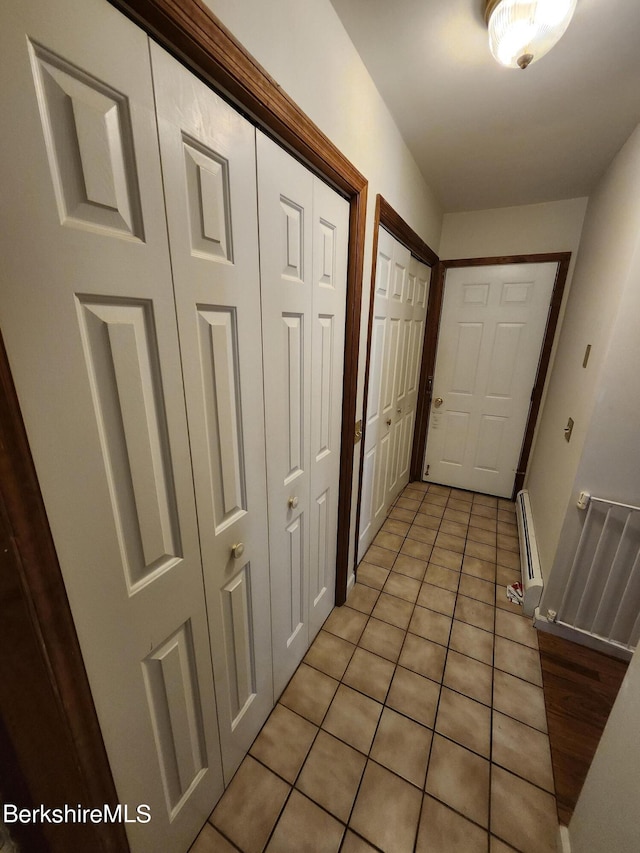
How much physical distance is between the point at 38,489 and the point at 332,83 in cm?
143

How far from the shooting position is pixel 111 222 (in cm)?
55

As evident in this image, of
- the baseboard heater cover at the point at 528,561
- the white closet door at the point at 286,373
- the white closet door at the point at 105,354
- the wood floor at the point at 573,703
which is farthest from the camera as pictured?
the baseboard heater cover at the point at 528,561

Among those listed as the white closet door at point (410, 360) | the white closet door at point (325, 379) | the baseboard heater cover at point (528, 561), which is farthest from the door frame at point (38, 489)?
the baseboard heater cover at point (528, 561)

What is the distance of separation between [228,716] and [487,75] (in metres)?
2.47

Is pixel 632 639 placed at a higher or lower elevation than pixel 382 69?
lower

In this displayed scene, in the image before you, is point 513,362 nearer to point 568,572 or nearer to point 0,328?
point 568,572

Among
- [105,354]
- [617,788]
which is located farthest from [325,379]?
[617,788]

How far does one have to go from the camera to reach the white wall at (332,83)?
76 centimetres

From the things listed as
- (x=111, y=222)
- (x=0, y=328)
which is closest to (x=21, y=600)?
(x=0, y=328)

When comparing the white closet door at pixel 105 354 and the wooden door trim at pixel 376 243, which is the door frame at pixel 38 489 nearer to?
the white closet door at pixel 105 354

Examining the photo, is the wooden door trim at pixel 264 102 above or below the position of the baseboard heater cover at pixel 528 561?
above

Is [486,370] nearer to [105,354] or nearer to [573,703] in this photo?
[573,703]

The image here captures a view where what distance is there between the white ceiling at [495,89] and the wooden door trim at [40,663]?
1.54m

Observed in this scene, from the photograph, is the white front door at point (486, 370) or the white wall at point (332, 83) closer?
the white wall at point (332, 83)
